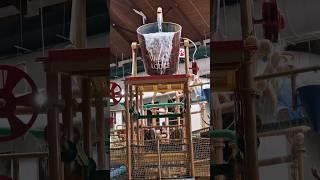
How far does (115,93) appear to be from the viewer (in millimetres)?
769

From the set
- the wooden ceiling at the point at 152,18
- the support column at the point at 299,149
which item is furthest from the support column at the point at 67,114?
the support column at the point at 299,149

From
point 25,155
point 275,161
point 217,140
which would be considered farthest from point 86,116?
point 275,161

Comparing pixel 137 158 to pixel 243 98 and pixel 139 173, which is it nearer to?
pixel 139 173

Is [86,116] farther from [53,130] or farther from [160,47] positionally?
[160,47]

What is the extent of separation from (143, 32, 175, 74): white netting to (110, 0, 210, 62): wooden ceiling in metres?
0.03

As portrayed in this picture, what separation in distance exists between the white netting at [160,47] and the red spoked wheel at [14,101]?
27 cm

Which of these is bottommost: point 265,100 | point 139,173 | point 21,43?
point 139,173

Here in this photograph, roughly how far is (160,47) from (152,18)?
57 mm

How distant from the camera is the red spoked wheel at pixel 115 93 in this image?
0.76m

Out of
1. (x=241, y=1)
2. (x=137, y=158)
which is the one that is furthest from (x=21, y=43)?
(x=241, y=1)

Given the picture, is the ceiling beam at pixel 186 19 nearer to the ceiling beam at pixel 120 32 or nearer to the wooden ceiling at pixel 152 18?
the wooden ceiling at pixel 152 18

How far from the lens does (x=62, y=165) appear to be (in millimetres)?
793

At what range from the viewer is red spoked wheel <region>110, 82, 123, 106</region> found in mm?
763

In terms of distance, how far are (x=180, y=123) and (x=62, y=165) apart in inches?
10.4
